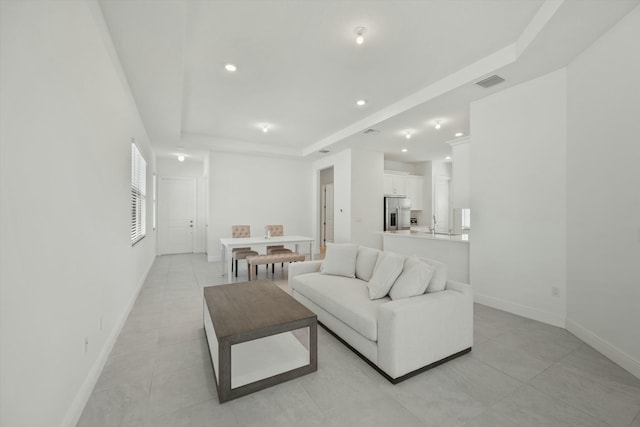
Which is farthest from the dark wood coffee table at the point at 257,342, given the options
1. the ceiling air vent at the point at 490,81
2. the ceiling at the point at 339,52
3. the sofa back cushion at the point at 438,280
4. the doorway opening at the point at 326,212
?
the doorway opening at the point at 326,212

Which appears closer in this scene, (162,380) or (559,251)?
(162,380)

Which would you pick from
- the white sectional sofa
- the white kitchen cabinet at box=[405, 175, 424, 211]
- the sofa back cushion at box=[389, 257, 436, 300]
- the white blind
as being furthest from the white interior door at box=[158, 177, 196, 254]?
the sofa back cushion at box=[389, 257, 436, 300]

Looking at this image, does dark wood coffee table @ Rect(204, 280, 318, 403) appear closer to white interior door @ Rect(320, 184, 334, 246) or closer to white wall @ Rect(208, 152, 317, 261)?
white wall @ Rect(208, 152, 317, 261)

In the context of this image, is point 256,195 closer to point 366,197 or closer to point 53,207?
point 366,197

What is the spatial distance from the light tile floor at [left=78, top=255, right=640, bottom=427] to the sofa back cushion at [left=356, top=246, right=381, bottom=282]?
0.80m

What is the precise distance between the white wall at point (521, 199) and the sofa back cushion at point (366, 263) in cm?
156

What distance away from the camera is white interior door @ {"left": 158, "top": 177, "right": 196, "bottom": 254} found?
7.71 m

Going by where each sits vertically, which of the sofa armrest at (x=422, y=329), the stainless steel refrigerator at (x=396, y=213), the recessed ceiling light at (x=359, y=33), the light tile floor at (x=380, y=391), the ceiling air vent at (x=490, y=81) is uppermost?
the recessed ceiling light at (x=359, y=33)

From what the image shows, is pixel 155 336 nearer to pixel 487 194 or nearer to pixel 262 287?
pixel 262 287

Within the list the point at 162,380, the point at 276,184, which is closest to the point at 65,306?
the point at 162,380

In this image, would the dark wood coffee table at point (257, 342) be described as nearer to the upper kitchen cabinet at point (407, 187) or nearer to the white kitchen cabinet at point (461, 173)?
the white kitchen cabinet at point (461, 173)

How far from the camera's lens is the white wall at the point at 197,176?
7.80m

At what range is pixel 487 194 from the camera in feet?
11.6

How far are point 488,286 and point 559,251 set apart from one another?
910 mm
